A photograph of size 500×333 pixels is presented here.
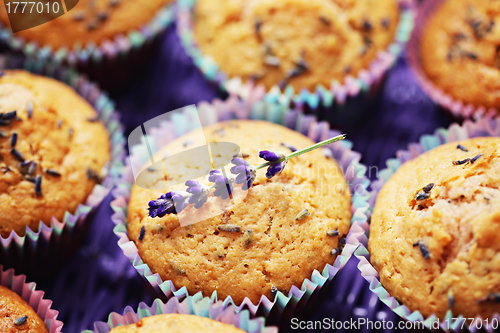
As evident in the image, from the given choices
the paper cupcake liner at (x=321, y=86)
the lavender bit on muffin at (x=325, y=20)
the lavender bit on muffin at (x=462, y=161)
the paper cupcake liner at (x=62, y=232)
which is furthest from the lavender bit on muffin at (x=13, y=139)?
the lavender bit on muffin at (x=462, y=161)

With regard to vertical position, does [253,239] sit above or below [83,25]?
below

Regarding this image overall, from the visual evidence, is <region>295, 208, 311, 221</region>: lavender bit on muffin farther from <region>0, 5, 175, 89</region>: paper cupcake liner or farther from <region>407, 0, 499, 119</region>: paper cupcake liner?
<region>0, 5, 175, 89</region>: paper cupcake liner

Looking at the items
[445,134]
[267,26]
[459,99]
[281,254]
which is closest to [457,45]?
[459,99]

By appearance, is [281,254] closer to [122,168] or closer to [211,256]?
[211,256]

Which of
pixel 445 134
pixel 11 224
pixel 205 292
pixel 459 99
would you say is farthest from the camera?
pixel 459 99

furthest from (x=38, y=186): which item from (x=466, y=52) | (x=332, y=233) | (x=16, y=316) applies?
(x=466, y=52)

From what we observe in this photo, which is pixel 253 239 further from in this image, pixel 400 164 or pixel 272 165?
pixel 400 164

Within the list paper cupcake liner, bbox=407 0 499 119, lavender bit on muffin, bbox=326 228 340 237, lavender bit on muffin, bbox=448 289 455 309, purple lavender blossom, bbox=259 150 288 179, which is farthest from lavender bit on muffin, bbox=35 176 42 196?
paper cupcake liner, bbox=407 0 499 119
